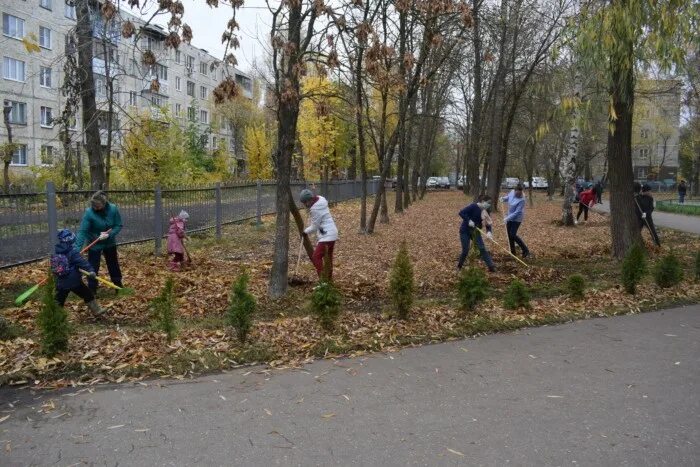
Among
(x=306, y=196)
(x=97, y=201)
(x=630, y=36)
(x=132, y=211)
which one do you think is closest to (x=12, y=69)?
(x=132, y=211)

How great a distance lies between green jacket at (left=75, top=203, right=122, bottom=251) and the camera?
8.06 metres

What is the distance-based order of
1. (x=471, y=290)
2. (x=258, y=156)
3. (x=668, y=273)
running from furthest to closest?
(x=258, y=156)
(x=668, y=273)
(x=471, y=290)

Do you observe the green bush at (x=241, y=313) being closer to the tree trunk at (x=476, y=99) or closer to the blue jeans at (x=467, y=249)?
the blue jeans at (x=467, y=249)

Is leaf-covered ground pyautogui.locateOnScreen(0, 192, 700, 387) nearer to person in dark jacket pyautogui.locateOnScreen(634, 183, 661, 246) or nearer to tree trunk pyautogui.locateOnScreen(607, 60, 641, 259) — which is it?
tree trunk pyautogui.locateOnScreen(607, 60, 641, 259)

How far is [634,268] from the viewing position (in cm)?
788

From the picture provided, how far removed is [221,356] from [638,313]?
17.0 ft

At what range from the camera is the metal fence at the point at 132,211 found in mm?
8766

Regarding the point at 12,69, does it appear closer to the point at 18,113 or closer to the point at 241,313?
the point at 18,113

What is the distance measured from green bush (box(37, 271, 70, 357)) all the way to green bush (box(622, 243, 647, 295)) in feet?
22.7

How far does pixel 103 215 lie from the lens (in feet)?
26.9

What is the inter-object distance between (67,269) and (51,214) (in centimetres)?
322

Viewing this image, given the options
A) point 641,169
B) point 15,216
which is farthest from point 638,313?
point 641,169

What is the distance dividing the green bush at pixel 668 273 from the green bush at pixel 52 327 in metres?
7.66

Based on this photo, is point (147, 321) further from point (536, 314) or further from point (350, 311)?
point (536, 314)
